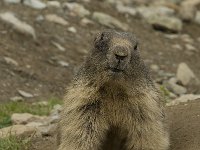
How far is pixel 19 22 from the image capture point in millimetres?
11781

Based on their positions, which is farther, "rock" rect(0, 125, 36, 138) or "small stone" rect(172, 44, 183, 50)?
"small stone" rect(172, 44, 183, 50)

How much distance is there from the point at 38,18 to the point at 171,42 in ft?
11.1

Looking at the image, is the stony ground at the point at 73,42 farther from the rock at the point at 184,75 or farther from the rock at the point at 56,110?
the rock at the point at 56,110

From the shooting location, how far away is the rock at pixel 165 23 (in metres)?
14.9

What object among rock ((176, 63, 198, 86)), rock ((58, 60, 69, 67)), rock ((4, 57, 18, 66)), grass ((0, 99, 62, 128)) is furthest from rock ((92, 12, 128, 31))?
grass ((0, 99, 62, 128))

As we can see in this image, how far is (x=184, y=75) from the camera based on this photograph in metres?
11.9

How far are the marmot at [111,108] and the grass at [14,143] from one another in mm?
1308

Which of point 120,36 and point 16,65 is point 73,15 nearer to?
point 16,65

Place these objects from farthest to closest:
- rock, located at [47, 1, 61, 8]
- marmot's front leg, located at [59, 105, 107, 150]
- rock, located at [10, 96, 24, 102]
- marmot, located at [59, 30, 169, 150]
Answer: rock, located at [47, 1, 61, 8] < rock, located at [10, 96, 24, 102] < marmot's front leg, located at [59, 105, 107, 150] < marmot, located at [59, 30, 169, 150]

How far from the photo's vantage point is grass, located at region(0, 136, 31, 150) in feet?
21.6

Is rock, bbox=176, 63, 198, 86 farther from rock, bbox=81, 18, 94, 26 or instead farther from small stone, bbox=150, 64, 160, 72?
rock, bbox=81, 18, 94, 26

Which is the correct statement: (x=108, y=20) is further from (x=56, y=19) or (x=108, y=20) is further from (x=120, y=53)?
(x=120, y=53)

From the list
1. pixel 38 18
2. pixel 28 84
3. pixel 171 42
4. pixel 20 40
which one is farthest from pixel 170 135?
pixel 171 42

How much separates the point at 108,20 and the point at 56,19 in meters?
1.33
